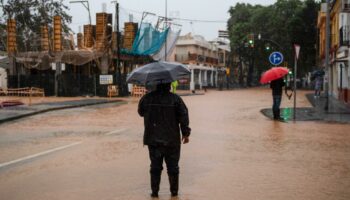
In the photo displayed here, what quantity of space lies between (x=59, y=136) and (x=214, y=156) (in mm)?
5257

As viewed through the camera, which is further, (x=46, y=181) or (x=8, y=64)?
(x=8, y=64)

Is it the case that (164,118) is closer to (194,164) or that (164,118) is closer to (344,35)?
(194,164)

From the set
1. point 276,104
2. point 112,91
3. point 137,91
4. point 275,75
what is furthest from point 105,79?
point 275,75

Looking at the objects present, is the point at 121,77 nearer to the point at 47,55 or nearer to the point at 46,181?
the point at 47,55

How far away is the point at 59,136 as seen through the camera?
523 inches

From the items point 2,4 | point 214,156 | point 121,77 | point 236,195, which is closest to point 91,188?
point 236,195

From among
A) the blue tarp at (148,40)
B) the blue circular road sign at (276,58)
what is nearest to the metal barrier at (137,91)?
the blue tarp at (148,40)

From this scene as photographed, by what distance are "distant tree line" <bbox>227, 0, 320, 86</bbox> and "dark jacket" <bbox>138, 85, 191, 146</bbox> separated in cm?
5367

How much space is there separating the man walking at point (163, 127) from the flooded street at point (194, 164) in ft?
1.52

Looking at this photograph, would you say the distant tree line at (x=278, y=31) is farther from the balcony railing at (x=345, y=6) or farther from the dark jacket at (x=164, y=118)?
the dark jacket at (x=164, y=118)

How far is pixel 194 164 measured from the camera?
8.79m

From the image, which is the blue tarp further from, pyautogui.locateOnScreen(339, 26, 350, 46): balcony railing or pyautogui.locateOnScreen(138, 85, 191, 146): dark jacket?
pyautogui.locateOnScreen(138, 85, 191, 146): dark jacket

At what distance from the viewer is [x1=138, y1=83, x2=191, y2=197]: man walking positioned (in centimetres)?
625

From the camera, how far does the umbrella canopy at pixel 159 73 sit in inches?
249
